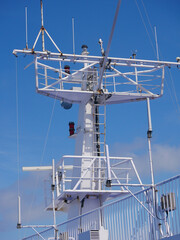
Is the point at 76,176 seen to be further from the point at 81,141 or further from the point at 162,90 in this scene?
the point at 162,90

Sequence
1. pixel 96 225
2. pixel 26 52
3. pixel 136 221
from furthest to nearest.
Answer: pixel 26 52, pixel 96 225, pixel 136 221

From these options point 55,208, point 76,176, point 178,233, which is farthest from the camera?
point 55,208

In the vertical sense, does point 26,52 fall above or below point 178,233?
above

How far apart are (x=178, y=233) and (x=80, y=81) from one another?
13.2 meters

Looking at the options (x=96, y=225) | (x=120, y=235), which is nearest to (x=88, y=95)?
(x=96, y=225)

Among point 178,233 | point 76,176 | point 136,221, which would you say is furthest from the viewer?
point 76,176

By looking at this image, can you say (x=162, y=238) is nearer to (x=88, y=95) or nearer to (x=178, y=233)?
(x=178, y=233)

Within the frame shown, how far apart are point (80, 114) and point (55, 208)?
206 inches

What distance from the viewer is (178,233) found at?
16344mm

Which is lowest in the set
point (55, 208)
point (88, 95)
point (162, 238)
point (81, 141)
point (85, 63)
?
point (162, 238)

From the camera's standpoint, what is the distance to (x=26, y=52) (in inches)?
1014

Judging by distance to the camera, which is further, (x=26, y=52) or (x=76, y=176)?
(x=76, y=176)

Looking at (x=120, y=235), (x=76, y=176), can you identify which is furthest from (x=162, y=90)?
(x=120, y=235)

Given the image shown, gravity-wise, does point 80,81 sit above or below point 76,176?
above
